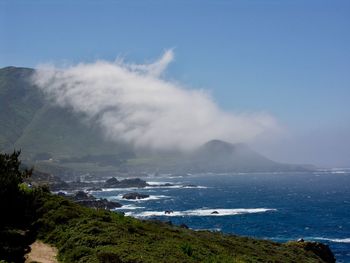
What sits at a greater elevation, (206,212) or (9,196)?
(9,196)

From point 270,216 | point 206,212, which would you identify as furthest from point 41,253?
point 206,212

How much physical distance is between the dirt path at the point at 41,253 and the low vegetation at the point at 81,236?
0.45m

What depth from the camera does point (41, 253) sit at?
30.2m

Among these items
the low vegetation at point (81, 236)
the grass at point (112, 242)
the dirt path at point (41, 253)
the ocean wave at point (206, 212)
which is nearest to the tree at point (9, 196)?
the low vegetation at point (81, 236)

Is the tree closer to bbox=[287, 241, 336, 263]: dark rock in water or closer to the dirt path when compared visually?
the dirt path

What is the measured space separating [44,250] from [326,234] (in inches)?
3367

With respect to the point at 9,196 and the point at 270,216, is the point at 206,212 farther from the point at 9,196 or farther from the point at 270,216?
the point at 9,196

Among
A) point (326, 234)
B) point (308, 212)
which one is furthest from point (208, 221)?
point (308, 212)

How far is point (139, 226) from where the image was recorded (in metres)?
39.7

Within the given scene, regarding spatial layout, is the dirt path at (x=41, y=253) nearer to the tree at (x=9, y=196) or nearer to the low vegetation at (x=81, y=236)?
the low vegetation at (x=81, y=236)

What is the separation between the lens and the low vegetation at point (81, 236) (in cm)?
2883

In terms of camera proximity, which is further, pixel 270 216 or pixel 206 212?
pixel 206 212

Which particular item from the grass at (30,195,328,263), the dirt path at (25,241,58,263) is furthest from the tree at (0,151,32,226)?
the dirt path at (25,241,58,263)

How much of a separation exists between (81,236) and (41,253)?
3.07m
